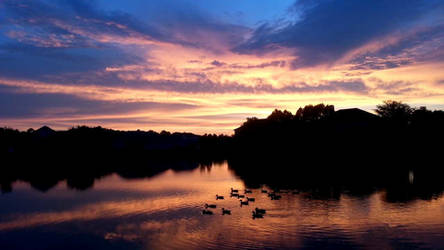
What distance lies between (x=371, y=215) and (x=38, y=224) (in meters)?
27.1

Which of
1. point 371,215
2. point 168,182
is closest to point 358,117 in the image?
point 168,182

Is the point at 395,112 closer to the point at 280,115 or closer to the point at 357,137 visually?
the point at 357,137

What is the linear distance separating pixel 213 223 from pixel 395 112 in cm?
8715

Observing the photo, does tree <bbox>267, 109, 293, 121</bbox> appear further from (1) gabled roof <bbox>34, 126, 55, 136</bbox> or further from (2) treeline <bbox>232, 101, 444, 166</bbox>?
(1) gabled roof <bbox>34, 126, 55, 136</bbox>

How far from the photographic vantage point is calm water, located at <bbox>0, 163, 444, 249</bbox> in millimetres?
23578

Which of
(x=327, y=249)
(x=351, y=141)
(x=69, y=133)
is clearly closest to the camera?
(x=327, y=249)

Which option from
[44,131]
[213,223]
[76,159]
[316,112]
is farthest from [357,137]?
[44,131]

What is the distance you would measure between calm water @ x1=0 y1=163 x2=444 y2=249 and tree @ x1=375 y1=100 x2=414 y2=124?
61222 mm

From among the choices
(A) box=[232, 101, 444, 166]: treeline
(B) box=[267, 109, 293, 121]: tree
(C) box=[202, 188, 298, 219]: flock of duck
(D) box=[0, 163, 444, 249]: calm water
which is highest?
(B) box=[267, 109, 293, 121]: tree

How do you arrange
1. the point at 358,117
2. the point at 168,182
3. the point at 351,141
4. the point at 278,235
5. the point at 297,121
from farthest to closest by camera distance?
1. the point at 297,121
2. the point at 358,117
3. the point at 351,141
4. the point at 168,182
5. the point at 278,235

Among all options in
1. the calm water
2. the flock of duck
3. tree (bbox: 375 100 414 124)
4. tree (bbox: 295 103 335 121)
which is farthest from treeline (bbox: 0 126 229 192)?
tree (bbox: 375 100 414 124)

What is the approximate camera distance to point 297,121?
356ft

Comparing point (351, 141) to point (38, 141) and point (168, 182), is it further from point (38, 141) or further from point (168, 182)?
point (38, 141)

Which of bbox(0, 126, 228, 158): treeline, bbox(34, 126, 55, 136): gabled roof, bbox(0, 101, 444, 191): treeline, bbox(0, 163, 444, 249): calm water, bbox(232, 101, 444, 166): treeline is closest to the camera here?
bbox(0, 163, 444, 249): calm water
